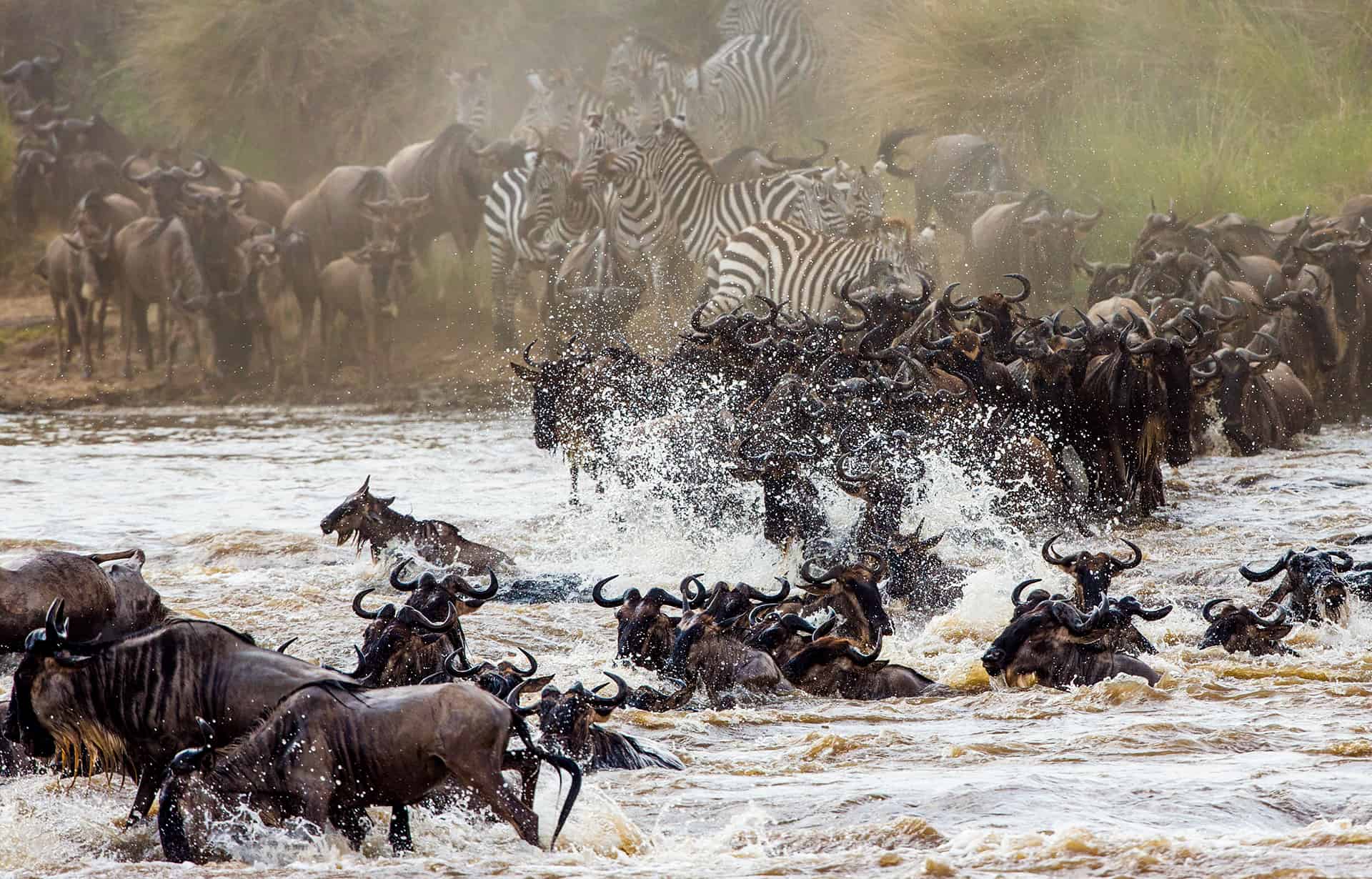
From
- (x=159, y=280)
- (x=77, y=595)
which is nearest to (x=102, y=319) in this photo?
(x=159, y=280)

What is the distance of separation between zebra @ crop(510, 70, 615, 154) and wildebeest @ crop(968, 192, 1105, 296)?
23.5 ft

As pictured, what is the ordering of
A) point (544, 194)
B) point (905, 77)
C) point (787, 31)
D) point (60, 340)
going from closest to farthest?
point (544, 194) < point (60, 340) < point (905, 77) < point (787, 31)

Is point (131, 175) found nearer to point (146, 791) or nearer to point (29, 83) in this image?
point (29, 83)

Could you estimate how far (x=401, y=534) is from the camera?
10.1 metres

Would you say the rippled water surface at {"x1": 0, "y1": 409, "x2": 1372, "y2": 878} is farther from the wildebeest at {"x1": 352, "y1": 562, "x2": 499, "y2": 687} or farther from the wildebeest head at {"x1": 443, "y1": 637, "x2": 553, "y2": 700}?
the wildebeest at {"x1": 352, "y1": 562, "x2": 499, "y2": 687}

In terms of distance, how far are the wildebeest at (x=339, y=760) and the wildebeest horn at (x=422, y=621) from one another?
169 cm

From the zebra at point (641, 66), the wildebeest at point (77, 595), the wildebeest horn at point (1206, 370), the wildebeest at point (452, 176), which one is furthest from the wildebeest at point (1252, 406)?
the zebra at point (641, 66)

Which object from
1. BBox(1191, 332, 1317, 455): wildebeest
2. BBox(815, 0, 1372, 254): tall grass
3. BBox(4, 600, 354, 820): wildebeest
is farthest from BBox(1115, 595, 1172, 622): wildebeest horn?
BBox(815, 0, 1372, 254): tall grass

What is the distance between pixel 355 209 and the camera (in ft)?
83.1

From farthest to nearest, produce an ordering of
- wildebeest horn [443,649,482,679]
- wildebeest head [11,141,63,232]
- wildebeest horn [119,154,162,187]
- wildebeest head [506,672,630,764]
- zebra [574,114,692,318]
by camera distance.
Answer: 1. wildebeest head [11,141,63,232]
2. wildebeest horn [119,154,162,187]
3. zebra [574,114,692,318]
4. wildebeest head [506,672,630,764]
5. wildebeest horn [443,649,482,679]

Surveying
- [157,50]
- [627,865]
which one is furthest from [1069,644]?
[157,50]

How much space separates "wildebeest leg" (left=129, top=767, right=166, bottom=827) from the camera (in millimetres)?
4758

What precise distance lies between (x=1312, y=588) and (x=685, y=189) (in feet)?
46.6

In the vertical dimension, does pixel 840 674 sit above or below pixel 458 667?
below
